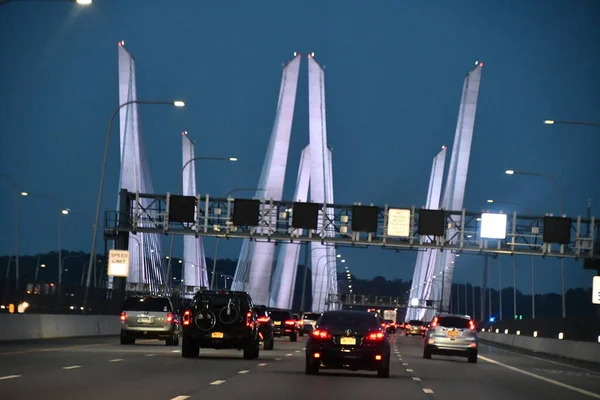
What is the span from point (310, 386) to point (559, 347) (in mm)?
33091

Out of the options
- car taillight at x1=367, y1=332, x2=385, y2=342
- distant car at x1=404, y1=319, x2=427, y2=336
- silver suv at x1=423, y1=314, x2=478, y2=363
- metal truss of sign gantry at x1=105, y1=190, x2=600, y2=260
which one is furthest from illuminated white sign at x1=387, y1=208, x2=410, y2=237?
car taillight at x1=367, y1=332, x2=385, y2=342

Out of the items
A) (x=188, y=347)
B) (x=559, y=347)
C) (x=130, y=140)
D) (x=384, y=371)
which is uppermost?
(x=130, y=140)

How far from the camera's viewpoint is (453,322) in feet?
140

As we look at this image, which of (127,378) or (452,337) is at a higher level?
(452,337)

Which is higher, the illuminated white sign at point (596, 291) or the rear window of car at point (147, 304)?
the illuminated white sign at point (596, 291)

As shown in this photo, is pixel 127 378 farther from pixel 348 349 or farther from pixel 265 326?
pixel 265 326

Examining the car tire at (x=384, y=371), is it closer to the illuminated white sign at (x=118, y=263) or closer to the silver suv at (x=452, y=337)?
the silver suv at (x=452, y=337)

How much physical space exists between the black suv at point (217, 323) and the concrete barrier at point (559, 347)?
15.1m

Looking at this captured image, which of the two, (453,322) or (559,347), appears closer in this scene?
(453,322)

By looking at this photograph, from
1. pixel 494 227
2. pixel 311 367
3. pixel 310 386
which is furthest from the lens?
pixel 494 227

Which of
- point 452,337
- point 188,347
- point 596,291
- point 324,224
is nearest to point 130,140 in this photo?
point 324,224

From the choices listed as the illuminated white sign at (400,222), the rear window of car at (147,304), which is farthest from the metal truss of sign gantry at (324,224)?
the rear window of car at (147,304)

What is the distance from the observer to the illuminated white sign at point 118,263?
2437 inches

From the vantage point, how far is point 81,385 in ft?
70.1
